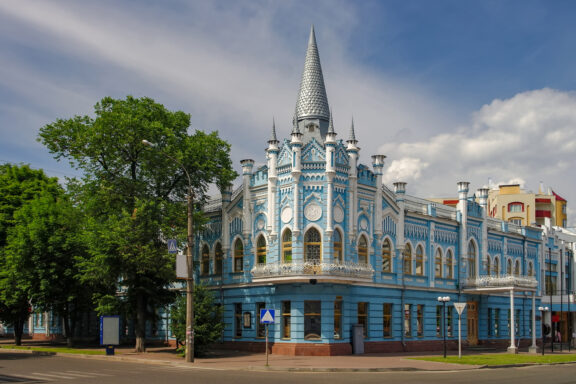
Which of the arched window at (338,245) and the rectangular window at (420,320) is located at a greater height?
the arched window at (338,245)

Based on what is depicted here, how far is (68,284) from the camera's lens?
42000 millimetres

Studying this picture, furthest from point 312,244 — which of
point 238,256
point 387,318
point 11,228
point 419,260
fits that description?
point 11,228

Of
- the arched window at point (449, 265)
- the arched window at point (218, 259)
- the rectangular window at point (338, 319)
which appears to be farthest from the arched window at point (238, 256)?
the arched window at point (449, 265)

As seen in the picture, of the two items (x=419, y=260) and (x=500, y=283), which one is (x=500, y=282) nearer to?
(x=500, y=283)

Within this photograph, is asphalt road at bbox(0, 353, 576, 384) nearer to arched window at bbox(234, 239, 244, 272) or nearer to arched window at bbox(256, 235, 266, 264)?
arched window at bbox(256, 235, 266, 264)

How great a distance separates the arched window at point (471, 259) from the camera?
157 ft

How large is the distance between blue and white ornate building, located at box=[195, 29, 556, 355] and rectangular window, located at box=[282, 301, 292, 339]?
0.08 m

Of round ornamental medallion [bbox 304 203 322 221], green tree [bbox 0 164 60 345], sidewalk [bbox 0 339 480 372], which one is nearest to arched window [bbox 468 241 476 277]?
sidewalk [bbox 0 339 480 372]

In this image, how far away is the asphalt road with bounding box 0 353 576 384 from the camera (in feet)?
71.0

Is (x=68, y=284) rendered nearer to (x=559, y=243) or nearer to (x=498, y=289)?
(x=498, y=289)

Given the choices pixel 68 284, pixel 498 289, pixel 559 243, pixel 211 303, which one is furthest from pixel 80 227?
pixel 559 243

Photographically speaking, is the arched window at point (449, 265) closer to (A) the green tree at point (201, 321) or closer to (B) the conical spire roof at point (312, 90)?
(B) the conical spire roof at point (312, 90)

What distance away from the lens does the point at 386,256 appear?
1608 inches

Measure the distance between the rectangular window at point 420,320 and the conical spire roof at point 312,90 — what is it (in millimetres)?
14458
